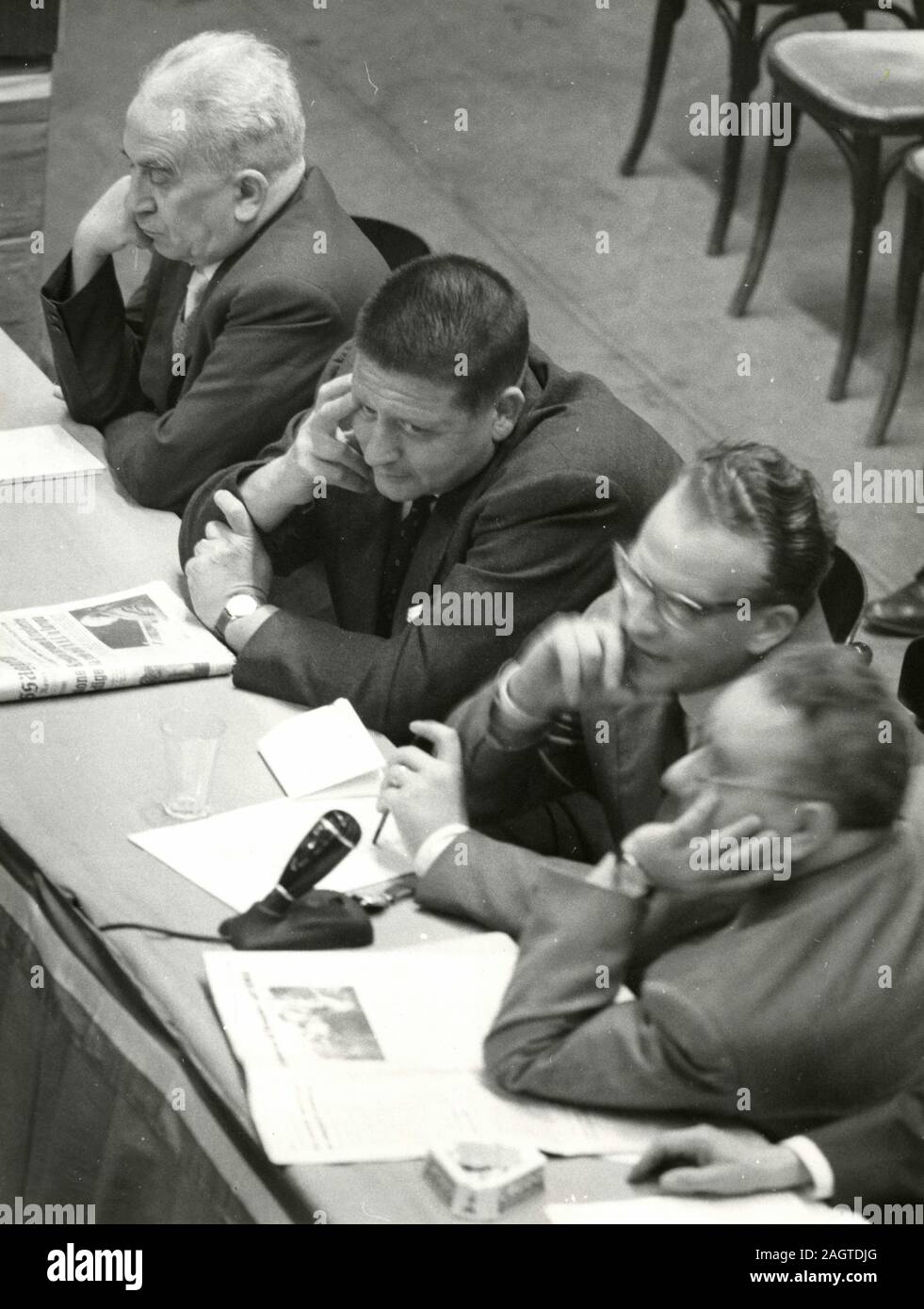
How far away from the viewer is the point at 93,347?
10.9 feet

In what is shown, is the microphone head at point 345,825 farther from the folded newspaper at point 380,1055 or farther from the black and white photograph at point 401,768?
the folded newspaper at point 380,1055

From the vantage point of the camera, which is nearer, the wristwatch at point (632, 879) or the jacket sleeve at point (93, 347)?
the wristwatch at point (632, 879)

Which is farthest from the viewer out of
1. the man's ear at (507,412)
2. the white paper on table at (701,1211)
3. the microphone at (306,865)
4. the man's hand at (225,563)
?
the man's hand at (225,563)

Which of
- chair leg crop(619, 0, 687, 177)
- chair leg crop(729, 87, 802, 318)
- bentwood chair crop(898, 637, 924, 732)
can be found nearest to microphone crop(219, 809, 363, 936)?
bentwood chair crop(898, 637, 924, 732)

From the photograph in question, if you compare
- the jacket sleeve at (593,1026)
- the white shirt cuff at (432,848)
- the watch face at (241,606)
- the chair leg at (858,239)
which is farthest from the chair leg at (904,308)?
the jacket sleeve at (593,1026)

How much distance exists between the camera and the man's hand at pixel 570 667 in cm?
228

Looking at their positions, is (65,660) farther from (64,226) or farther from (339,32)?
(339,32)

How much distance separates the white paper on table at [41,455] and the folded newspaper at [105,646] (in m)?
0.42

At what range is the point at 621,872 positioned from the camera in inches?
74.3

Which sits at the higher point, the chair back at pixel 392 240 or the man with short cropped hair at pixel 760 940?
the man with short cropped hair at pixel 760 940

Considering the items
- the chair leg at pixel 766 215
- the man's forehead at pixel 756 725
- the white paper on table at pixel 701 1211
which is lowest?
the chair leg at pixel 766 215

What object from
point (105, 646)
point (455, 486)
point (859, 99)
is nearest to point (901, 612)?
point (859, 99)

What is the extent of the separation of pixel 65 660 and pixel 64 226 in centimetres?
341
